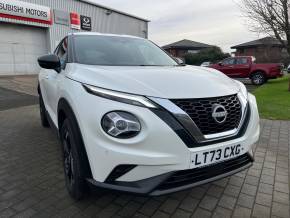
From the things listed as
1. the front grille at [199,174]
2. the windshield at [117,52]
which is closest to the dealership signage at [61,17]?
the windshield at [117,52]

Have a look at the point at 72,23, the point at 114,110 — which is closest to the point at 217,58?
the point at 72,23

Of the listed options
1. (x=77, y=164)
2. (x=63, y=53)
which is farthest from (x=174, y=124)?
(x=63, y=53)

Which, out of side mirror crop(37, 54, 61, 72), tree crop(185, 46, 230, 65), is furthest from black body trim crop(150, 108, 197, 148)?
tree crop(185, 46, 230, 65)

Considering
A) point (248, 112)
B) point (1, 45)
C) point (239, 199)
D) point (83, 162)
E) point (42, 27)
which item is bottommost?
point (239, 199)

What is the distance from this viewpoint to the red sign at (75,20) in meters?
19.2

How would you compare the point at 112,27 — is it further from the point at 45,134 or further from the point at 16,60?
the point at 45,134

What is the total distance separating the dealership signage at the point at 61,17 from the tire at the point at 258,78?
524 inches

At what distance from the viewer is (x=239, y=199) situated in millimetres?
2633

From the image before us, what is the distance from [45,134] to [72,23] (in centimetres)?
1648

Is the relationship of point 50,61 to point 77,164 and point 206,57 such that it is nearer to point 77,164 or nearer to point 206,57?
point 77,164

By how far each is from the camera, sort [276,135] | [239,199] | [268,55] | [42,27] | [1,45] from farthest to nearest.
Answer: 1. [268,55]
2. [42,27]
3. [1,45]
4. [276,135]
5. [239,199]

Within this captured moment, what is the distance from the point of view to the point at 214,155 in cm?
205

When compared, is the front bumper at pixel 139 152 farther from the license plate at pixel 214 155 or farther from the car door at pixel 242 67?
the car door at pixel 242 67

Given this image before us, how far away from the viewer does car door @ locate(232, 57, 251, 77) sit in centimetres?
1488
